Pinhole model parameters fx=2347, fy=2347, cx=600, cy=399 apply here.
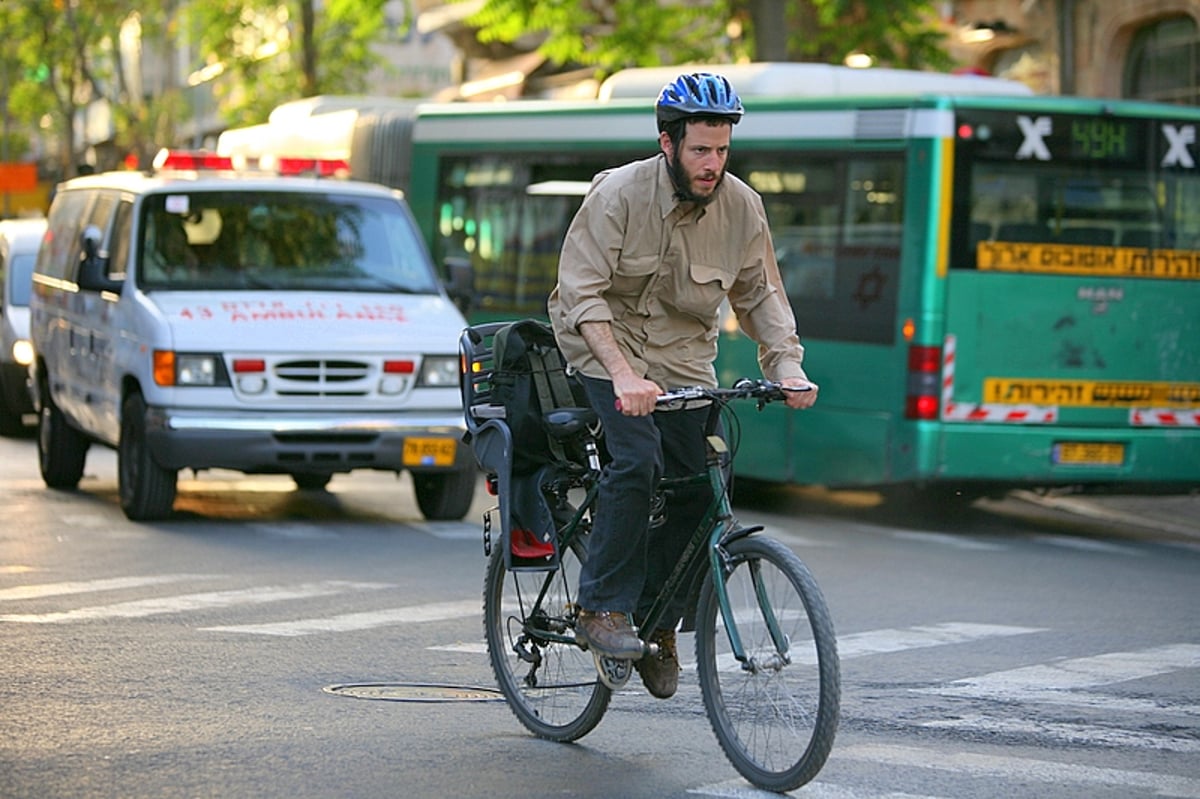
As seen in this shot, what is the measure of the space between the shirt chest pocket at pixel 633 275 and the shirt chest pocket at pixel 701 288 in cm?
10

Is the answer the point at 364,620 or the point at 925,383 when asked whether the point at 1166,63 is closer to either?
the point at 925,383

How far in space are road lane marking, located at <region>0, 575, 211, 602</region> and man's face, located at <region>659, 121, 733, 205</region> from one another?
485 cm

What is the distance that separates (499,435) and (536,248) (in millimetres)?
11061

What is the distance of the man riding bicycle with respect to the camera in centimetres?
629

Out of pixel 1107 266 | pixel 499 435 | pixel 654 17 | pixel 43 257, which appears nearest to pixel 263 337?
pixel 43 257

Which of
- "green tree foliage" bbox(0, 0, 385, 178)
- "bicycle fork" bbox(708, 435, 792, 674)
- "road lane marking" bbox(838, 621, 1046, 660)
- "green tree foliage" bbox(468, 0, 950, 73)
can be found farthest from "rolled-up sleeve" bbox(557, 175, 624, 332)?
"green tree foliage" bbox(0, 0, 385, 178)

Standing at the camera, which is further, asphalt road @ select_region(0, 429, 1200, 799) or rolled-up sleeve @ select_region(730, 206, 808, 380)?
rolled-up sleeve @ select_region(730, 206, 808, 380)

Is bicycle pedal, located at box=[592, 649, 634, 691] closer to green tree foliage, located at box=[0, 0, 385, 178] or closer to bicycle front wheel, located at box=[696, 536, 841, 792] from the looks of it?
bicycle front wheel, located at box=[696, 536, 841, 792]

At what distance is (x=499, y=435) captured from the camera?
22.6ft

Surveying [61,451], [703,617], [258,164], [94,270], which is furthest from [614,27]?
[703,617]

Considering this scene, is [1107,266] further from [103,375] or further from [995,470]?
[103,375]

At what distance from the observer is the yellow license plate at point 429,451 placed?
13.2m

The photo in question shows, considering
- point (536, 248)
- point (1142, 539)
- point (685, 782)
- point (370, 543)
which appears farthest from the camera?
point (536, 248)

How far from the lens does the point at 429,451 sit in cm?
1324
